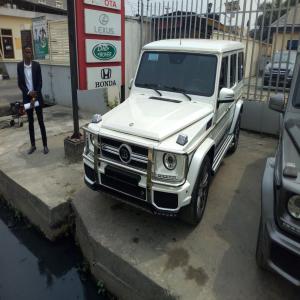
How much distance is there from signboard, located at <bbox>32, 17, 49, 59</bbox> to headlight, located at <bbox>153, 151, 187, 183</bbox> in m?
8.75

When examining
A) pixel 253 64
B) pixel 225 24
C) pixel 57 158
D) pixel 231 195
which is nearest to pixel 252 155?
pixel 231 195

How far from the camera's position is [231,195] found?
14.3ft

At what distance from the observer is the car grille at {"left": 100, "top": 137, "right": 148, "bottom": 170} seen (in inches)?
119

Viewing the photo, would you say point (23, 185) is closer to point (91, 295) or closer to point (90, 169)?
point (90, 169)

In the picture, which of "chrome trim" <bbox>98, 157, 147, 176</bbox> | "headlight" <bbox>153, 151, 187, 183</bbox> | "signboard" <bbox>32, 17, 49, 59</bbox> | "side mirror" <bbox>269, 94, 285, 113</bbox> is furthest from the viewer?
"signboard" <bbox>32, 17, 49, 59</bbox>

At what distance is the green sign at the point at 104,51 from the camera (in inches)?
203

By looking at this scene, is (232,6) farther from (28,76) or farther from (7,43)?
(7,43)

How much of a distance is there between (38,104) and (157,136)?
3.32 m

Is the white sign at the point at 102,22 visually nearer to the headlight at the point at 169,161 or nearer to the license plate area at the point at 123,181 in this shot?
the license plate area at the point at 123,181

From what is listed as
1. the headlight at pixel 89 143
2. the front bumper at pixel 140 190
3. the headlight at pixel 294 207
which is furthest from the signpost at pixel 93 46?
the headlight at pixel 294 207

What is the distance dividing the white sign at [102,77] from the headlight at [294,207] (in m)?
3.96

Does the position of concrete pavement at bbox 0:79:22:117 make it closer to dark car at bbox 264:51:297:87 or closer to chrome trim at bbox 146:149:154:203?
dark car at bbox 264:51:297:87

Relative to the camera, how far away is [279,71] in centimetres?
660

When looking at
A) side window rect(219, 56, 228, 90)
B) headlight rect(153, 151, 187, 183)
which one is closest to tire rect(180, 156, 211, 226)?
headlight rect(153, 151, 187, 183)
